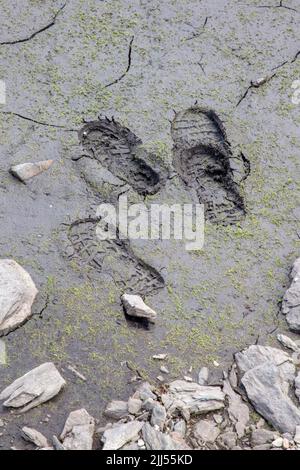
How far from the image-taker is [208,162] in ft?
12.8

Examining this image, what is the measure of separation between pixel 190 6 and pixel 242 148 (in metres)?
1.15

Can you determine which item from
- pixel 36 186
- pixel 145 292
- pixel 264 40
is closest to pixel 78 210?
pixel 36 186

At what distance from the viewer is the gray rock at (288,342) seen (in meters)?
3.26

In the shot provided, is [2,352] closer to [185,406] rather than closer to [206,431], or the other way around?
[185,406]

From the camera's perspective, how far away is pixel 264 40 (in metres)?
4.53

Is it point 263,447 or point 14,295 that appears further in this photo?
point 14,295

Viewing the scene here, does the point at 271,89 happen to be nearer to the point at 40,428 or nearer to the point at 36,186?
the point at 36,186

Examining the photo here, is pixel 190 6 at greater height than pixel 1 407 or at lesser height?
greater

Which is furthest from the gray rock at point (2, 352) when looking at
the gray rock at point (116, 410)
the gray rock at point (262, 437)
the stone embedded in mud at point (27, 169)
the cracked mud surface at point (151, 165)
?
the gray rock at point (262, 437)

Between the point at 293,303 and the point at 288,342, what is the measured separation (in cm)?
20

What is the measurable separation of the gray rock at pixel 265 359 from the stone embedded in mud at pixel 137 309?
0.39 metres

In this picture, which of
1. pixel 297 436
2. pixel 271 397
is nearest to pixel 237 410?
pixel 271 397

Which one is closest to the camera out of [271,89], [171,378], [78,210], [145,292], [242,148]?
[171,378]
